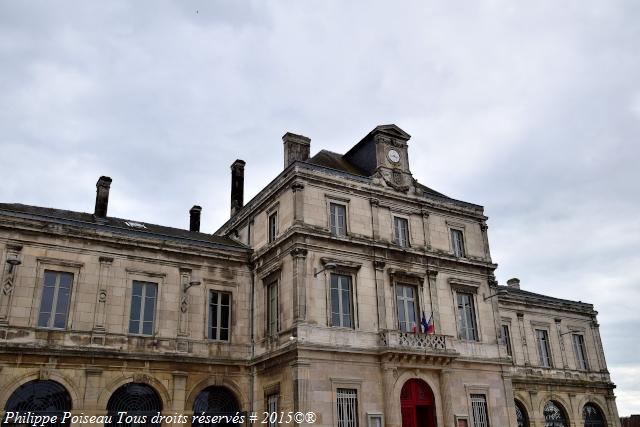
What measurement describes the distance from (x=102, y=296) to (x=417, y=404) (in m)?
11.5

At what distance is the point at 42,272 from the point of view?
19156 mm

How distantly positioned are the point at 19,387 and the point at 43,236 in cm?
489

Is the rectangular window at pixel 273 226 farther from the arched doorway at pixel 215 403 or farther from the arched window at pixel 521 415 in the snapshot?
the arched window at pixel 521 415

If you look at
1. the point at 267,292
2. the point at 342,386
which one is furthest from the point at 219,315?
the point at 342,386

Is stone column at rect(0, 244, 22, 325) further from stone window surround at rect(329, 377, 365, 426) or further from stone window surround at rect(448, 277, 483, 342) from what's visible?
stone window surround at rect(448, 277, 483, 342)

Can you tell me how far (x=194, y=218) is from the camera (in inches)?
1160

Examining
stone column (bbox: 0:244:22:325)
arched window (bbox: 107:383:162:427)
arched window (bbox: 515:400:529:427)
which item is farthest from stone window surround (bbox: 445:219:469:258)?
stone column (bbox: 0:244:22:325)

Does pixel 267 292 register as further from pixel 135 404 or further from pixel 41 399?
pixel 41 399

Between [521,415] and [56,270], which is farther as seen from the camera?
[521,415]

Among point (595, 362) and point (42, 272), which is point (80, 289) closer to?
point (42, 272)

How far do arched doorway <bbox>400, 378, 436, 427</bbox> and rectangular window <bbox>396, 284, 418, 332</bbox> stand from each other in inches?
Result: 77.0

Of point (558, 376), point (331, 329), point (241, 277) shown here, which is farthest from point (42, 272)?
point (558, 376)

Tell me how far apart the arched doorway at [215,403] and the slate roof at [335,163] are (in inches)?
360

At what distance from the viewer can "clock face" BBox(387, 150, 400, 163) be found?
23.5 metres
